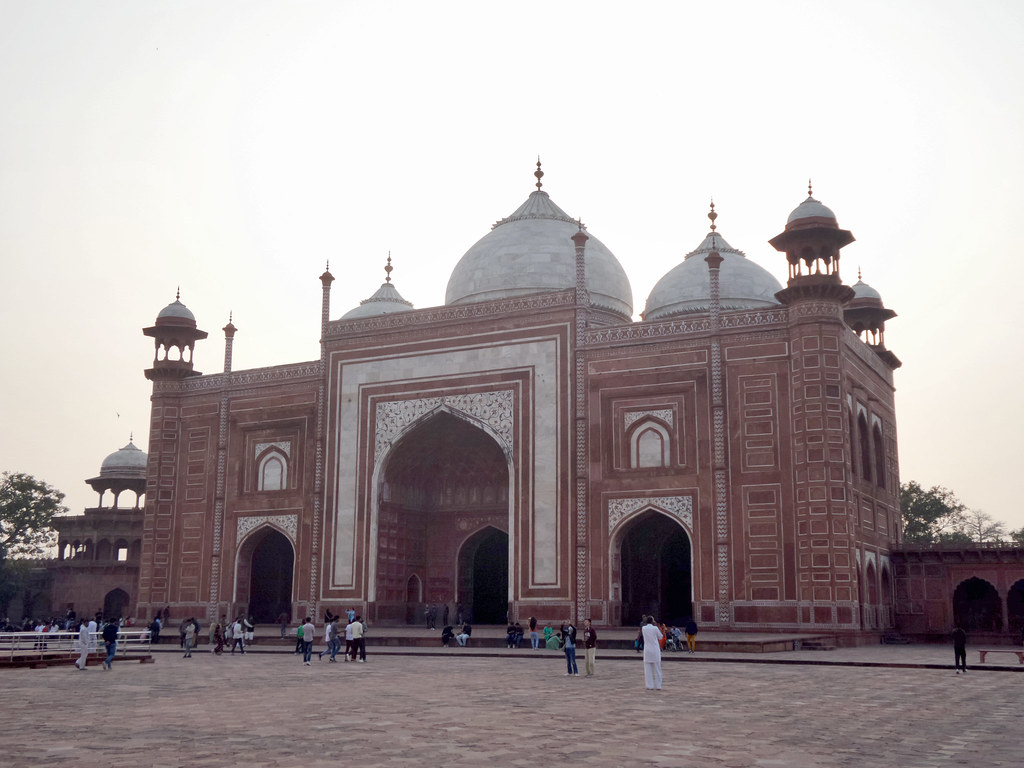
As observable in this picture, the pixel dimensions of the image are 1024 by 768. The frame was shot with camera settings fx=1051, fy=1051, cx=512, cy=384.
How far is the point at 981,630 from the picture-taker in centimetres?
2311

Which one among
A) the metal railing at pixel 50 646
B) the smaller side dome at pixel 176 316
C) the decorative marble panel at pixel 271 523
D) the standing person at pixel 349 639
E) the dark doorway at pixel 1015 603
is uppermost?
the smaller side dome at pixel 176 316

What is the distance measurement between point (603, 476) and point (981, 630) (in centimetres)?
899

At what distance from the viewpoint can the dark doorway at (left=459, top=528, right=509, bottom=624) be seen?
27328 millimetres

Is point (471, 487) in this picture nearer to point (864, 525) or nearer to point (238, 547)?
point (238, 547)

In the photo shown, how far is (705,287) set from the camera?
1114 inches

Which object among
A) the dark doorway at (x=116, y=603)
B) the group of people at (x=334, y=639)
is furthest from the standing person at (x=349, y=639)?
the dark doorway at (x=116, y=603)

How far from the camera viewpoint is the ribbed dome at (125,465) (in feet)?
124

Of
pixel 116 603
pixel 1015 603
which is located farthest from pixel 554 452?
pixel 116 603

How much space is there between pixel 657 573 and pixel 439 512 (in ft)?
20.0

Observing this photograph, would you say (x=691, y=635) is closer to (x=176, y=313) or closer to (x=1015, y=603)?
(x=1015, y=603)

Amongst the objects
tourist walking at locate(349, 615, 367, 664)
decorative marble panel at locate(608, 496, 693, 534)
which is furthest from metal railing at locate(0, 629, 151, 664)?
decorative marble panel at locate(608, 496, 693, 534)

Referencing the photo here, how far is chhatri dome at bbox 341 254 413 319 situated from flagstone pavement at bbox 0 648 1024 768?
67.5ft

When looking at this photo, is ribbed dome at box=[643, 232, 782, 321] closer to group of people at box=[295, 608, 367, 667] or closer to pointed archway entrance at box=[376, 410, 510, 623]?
pointed archway entrance at box=[376, 410, 510, 623]

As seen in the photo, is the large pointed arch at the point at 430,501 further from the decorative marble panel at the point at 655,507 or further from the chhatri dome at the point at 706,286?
the chhatri dome at the point at 706,286
